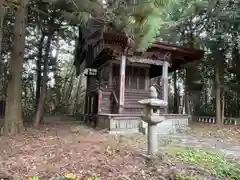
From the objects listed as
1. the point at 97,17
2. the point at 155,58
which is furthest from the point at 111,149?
the point at 155,58

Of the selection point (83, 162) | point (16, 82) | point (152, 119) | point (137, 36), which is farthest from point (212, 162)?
point (16, 82)

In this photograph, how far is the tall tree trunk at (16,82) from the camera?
750cm

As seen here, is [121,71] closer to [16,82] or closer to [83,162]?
[16,82]

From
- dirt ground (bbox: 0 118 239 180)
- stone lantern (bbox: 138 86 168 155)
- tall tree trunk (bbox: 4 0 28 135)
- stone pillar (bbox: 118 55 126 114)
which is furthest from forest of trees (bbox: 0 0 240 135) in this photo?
dirt ground (bbox: 0 118 239 180)

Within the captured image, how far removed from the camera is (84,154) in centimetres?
531

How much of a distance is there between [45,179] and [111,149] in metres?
1.90

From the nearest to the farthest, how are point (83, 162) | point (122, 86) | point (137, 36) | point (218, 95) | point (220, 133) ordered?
1. point (83, 162)
2. point (137, 36)
3. point (220, 133)
4. point (122, 86)
5. point (218, 95)

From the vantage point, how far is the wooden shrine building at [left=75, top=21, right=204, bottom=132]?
958 centimetres

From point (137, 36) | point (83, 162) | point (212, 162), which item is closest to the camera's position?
point (83, 162)

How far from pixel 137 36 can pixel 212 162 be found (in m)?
3.23

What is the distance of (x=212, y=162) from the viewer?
523 cm

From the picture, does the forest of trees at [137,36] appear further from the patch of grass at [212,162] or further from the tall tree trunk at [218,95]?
the patch of grass at [212,162]

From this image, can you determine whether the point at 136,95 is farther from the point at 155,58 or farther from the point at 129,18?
the point at 129,18

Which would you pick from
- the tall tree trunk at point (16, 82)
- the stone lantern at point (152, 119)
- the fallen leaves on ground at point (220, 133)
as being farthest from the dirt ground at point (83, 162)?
the fallen leaves on ground at point (220, 133)
